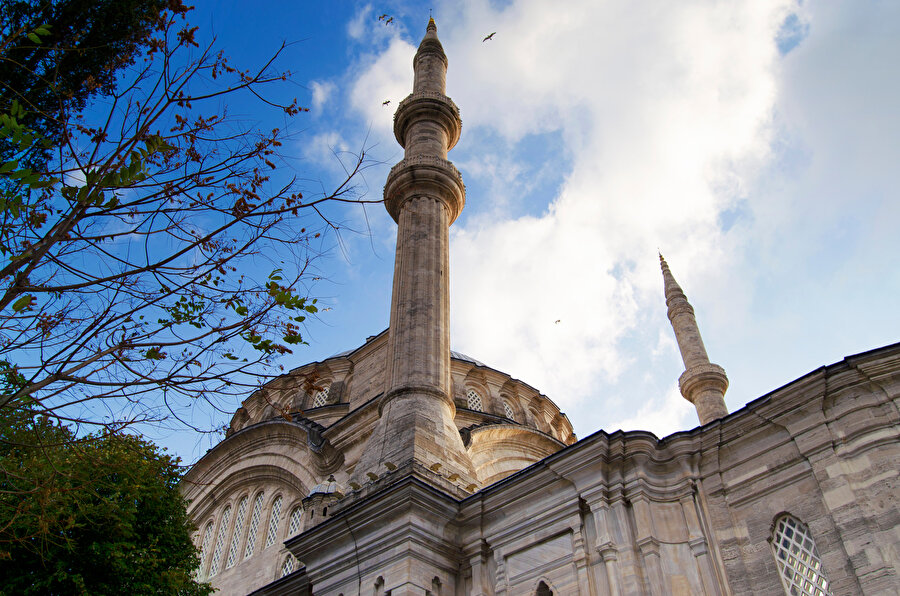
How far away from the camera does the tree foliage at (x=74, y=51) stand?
6.07 m

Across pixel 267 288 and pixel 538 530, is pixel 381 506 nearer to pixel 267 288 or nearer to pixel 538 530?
pixel 538 530

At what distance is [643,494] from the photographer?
7766mm

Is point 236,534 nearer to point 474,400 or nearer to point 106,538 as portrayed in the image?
point 106,538

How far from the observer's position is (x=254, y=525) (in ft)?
58.0

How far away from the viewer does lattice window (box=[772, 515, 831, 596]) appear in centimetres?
670

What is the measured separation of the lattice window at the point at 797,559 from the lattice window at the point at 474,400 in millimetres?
14922

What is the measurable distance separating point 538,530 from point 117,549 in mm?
6040

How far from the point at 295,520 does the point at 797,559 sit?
12.2 m

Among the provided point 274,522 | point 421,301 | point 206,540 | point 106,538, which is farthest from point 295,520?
point 421,301

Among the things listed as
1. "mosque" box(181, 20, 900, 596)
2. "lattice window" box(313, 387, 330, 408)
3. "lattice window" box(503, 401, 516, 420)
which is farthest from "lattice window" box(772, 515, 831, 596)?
"lattice window" box(313, 387, 330, 408)

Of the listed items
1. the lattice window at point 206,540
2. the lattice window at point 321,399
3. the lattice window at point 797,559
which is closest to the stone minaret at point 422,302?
the lattice window at point 797,559

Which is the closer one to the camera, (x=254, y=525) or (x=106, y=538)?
(x=106, y=538)

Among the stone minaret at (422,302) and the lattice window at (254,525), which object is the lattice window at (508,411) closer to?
the lattice window at (254,525)

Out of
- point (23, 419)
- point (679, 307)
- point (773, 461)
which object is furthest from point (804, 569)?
point (679, 307)
